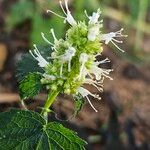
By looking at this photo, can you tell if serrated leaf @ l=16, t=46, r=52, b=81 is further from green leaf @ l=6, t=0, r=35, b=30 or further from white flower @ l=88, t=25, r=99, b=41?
green leaf @ l=6, t=0, r=35, b=30

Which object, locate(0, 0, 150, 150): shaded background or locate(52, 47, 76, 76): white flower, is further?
locate(0, 0, 150, 150): shaded background

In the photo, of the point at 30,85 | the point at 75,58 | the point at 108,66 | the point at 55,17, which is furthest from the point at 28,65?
the point at 55,17

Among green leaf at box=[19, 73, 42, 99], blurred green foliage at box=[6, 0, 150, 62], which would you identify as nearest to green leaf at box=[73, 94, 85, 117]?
green leaf at box=[19, 73, 42, 99]

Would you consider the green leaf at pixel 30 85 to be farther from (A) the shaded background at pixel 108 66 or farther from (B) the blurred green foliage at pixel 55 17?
(B) the blurred green foliage at pixel 55 17

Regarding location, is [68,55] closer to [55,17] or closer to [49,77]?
[49,77]

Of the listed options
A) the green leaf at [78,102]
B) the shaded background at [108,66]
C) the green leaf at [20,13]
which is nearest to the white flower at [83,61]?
the green leaf at [78,102]

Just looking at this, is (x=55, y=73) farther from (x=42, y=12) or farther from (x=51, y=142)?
(x=42, y=12)
